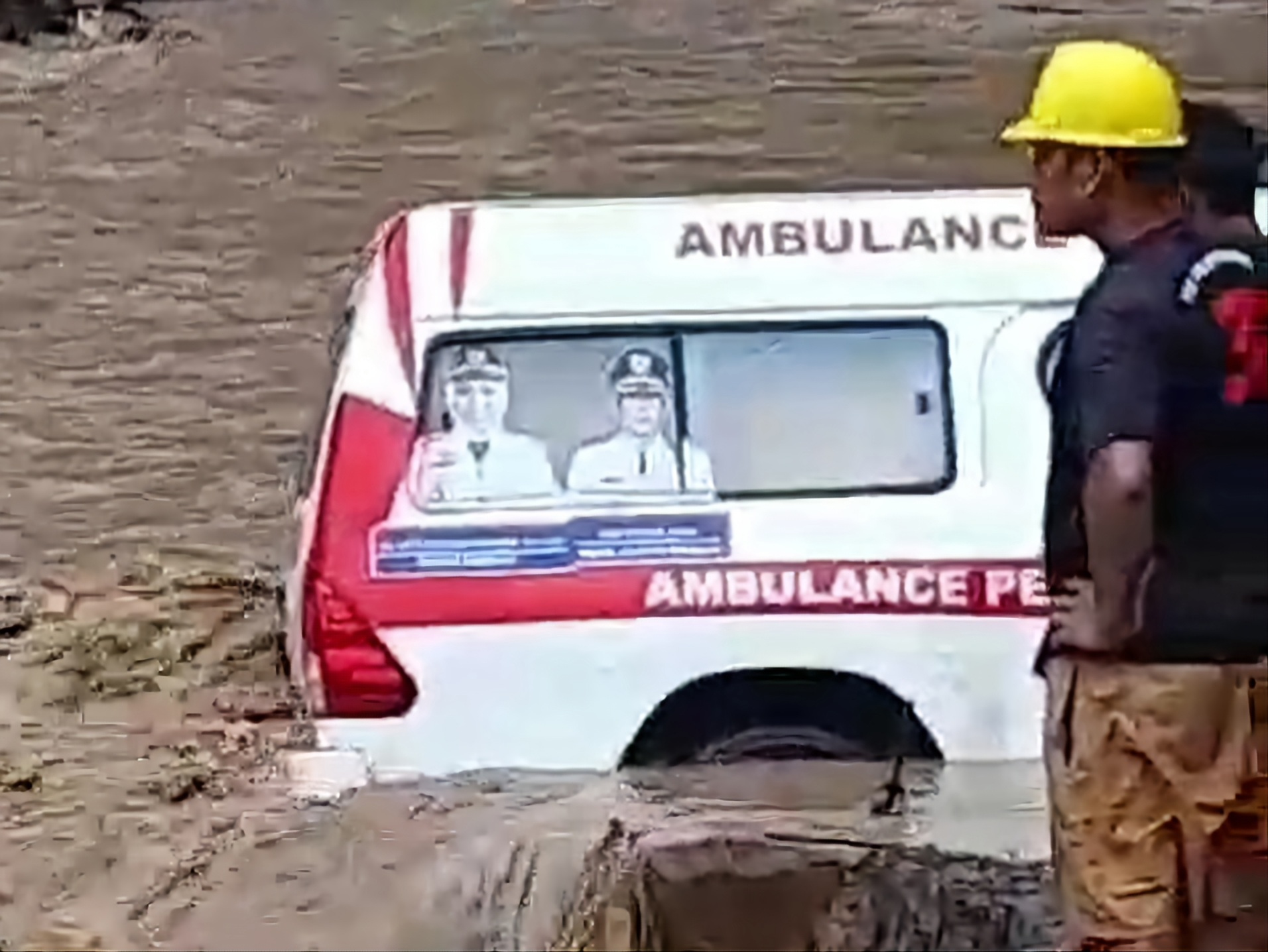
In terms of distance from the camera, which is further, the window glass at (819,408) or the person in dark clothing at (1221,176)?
the window glass at (819,408)

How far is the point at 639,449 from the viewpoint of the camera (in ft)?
7.81

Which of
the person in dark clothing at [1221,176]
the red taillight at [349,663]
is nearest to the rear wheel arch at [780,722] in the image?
the red taillight at [349,663]

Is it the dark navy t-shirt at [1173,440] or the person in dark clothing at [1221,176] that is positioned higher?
the person in dark clothing at [1221,176]

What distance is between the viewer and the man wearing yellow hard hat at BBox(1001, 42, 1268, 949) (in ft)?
6.88

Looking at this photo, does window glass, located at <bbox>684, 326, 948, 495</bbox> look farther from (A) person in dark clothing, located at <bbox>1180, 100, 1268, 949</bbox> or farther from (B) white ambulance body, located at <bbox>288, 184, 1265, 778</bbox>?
(A) person in dark clothing, located at <bbox>1180, 100, 1268, 949</bbox>

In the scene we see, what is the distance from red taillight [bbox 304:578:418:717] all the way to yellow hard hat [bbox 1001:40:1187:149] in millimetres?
804

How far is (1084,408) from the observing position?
2105mm

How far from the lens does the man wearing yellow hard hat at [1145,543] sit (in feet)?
6.88

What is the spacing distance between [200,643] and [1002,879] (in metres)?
0.87

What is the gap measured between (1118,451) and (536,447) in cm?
60

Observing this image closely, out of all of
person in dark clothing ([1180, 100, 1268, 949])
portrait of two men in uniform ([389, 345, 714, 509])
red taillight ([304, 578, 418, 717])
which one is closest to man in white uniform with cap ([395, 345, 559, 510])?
portrait of two men in uniform ([389, 345, 714, 509])

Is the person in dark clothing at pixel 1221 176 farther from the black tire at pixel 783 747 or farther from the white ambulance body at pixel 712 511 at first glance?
the black tire at pixel 783 747

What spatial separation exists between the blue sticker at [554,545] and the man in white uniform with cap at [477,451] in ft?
0.12

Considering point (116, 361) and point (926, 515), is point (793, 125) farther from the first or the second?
point (116, 361)
